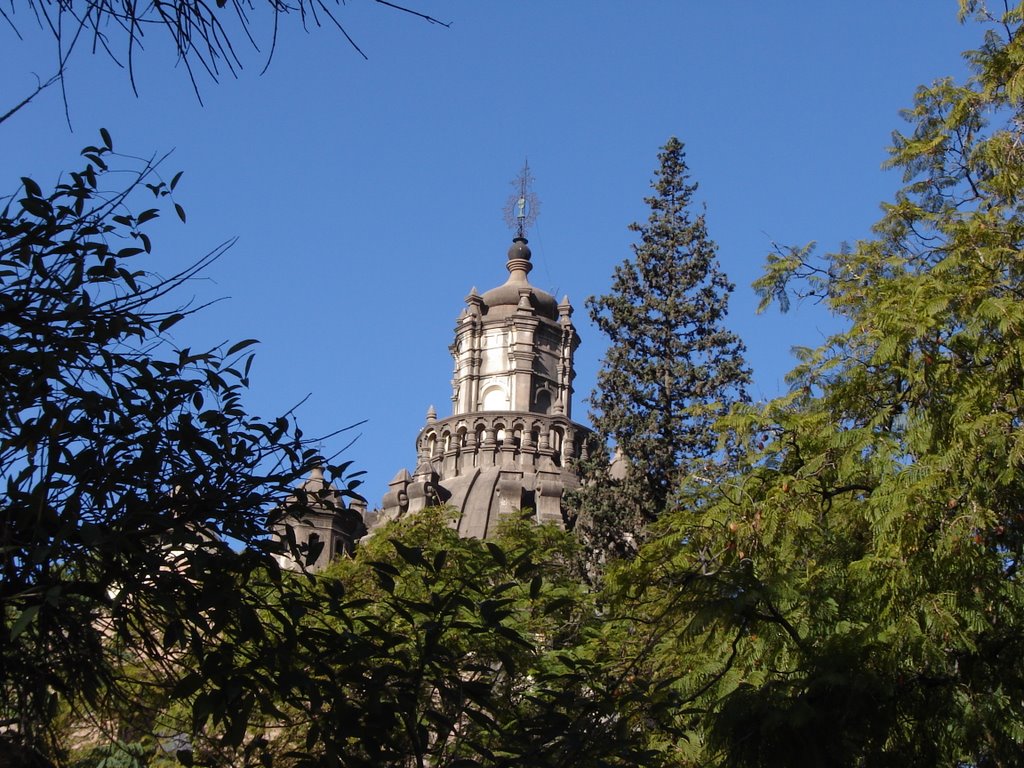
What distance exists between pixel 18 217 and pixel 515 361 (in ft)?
155

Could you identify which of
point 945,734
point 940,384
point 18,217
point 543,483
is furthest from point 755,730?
point 543,483

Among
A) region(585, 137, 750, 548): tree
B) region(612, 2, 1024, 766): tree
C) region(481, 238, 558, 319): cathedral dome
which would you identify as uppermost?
region(481, 238, 558, 319): cathedral dome

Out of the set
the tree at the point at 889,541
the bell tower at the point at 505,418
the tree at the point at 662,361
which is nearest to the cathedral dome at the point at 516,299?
the bell tower at the point at 505,418

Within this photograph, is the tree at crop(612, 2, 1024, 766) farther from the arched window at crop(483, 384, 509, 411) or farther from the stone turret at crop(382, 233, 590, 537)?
the arched window at crop(483, 384, 509, 411)

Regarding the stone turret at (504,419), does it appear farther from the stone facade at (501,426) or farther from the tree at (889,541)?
the tree at (889,541)

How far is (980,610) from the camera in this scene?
9.86 meters

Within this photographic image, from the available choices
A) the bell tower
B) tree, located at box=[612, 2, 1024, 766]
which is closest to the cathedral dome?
the bell tower

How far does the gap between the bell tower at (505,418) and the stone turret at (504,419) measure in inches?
1.6

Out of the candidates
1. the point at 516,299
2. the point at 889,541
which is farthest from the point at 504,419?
the point at 889,541

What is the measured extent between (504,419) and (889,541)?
40.7 meters

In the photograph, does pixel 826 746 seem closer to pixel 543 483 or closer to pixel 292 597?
pixel 292 597

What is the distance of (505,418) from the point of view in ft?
167

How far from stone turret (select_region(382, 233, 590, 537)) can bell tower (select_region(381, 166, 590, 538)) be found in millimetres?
40

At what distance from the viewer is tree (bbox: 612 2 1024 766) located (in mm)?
9539
